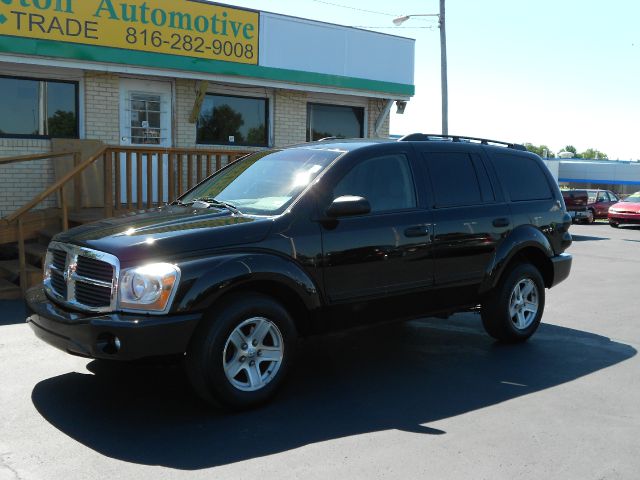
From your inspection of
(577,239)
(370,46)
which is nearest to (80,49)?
(370,46)

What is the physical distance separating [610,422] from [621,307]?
4938 mm

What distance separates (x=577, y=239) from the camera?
21.9 m

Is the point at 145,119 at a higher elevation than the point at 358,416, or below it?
higher

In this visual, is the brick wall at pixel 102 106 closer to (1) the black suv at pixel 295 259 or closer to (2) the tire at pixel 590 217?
(1) the black suv at pixel 295 259

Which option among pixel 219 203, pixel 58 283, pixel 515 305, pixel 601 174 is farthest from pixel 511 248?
pixel 601 174

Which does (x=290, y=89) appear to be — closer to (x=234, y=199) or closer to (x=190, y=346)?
(x=234, y=199)

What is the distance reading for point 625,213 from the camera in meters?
29.4

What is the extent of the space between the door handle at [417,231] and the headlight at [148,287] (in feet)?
6.82

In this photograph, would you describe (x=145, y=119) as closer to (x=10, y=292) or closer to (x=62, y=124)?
(x=62, y=124)

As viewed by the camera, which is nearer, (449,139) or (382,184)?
(382,184)

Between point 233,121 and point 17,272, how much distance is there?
6.29m

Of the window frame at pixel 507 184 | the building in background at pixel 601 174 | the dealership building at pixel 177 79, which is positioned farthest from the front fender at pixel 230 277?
the building in background at pixel 601 174

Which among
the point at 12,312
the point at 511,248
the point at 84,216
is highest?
the point at 84,216

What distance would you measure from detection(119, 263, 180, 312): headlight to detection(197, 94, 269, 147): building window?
956cm
